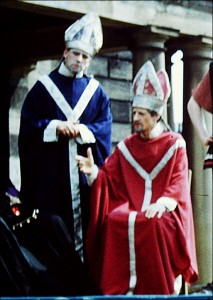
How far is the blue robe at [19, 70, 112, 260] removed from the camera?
52.0ft

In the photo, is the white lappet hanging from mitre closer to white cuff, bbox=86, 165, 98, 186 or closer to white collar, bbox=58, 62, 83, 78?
white collar, bbox=58, 62, 83, 78

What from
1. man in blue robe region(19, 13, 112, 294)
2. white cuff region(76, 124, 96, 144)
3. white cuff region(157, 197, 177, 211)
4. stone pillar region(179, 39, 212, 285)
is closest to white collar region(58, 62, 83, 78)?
man in blue robe region(19, 13, 112, 294)

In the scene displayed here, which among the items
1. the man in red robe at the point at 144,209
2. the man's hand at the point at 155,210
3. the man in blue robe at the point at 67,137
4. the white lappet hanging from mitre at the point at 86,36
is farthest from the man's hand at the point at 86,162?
the white lappet hanging from mitre at the point at 86,36

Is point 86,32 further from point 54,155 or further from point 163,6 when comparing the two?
point 163,6

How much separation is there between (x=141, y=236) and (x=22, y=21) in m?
8.84

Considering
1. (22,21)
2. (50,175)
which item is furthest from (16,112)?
(50,175)

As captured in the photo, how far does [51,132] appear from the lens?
15.6 meters

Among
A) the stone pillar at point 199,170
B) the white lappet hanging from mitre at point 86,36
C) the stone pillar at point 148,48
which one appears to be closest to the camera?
the white lappet hanging from mitre at point 86,36

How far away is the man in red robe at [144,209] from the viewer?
50.5ft

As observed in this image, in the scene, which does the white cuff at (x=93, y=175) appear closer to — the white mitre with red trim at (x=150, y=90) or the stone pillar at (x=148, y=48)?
the white mitre with red trim at (x=150, y=90)

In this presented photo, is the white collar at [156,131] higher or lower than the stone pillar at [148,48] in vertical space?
lower

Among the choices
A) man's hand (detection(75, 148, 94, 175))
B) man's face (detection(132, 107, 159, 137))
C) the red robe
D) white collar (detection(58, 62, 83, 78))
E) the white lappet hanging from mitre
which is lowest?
the red robe

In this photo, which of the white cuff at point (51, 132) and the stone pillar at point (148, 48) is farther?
the stone pillar at point (148, 48)

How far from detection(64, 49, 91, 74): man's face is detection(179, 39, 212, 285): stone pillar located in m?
7.02
